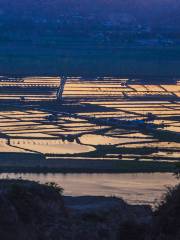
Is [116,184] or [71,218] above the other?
[116,184]

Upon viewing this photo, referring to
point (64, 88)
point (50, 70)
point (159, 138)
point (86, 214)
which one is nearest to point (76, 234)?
point (86, 214)

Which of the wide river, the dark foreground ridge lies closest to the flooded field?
the wide river

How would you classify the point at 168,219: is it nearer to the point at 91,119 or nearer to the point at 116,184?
the point at 116,184

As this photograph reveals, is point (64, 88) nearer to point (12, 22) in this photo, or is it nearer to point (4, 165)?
point (4, 165)

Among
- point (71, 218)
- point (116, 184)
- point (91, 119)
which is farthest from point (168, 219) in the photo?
point (91, 119)

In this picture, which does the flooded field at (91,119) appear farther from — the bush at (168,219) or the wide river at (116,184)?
the bush at (168,219)
